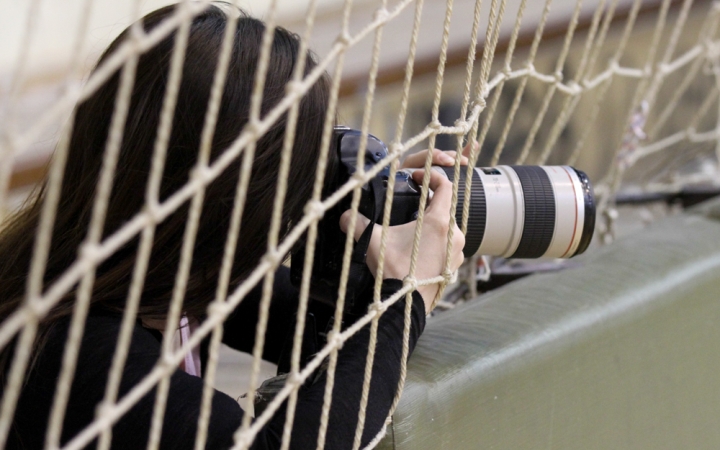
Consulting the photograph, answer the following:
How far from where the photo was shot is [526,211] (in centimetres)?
67

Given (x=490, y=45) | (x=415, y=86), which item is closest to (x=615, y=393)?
(x=490, y=45)

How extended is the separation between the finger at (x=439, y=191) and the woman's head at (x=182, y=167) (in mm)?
92

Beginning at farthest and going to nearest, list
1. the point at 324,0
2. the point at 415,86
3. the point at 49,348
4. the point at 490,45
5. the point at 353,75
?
1. the point at 324,0
2. the point at 415,86
3. the point at 353,75
4. the point at 490,45
5. the point at 49,348

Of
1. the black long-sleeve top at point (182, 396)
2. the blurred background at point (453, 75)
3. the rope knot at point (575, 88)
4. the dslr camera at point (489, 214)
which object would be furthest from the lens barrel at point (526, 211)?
the blurred background at point (453, 75)

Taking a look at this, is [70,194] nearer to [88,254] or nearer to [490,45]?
[88,254]

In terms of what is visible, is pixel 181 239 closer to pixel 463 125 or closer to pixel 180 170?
pixel 180 170

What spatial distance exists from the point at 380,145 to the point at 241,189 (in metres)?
0.17

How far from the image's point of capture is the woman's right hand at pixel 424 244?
609mm

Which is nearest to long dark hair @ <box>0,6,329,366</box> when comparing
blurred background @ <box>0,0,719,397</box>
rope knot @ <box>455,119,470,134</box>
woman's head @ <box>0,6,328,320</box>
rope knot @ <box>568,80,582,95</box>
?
woman's head @ <box>0,6,328,320</box>

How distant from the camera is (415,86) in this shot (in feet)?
7.36

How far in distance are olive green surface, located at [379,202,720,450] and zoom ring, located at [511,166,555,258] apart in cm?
8

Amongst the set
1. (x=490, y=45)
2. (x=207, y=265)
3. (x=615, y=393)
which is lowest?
(x=615, y=393)

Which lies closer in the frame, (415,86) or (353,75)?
(353,75)

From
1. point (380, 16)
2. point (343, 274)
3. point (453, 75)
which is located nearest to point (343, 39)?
point (380, 16)
